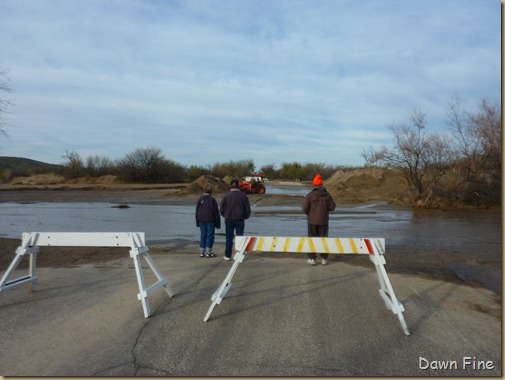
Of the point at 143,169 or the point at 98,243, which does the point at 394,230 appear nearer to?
the point at 98,243

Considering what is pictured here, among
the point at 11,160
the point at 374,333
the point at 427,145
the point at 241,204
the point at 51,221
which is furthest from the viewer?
the point at 11,160

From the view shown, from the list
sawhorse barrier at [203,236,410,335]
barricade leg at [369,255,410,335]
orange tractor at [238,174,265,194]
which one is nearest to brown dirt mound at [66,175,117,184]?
orange tractor at [238,174,265,194]

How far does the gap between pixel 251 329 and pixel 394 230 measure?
11.6 metres

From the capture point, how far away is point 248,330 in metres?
4.99

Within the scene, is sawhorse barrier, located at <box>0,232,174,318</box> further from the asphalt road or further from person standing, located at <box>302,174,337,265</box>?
person standing, located at <box>302,174,337,265</box>

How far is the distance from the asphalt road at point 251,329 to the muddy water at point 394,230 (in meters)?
2.01

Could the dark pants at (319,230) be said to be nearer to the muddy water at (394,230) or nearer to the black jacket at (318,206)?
the black jacket at (318,206)

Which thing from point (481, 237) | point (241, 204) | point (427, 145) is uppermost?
point (427, 145)

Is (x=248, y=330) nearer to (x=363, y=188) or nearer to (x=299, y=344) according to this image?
(x=299, y=344)

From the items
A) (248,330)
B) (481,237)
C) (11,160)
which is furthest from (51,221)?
(11,160)

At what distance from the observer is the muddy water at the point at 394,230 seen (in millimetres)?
9336

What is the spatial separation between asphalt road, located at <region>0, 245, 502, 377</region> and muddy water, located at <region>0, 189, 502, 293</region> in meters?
2.01

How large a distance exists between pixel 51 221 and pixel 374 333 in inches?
636

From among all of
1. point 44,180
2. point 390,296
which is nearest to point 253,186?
point 390,296
